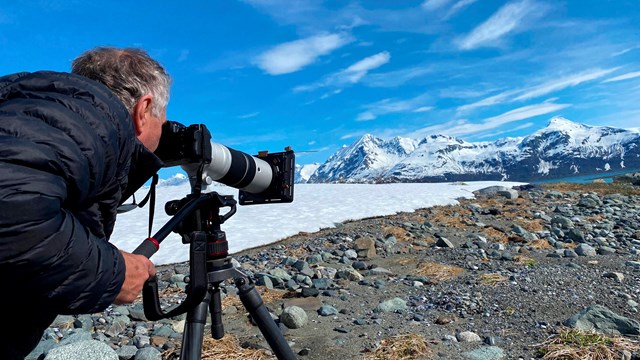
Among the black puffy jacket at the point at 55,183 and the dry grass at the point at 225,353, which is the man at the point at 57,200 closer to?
the black puffy jacket at the point at 55,183

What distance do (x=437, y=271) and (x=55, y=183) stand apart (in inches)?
269

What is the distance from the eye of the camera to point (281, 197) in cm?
362

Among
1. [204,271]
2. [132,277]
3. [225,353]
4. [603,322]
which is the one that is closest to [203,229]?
[204,271]

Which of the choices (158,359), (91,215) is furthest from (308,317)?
(91,215)

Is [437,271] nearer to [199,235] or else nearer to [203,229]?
[203,229]

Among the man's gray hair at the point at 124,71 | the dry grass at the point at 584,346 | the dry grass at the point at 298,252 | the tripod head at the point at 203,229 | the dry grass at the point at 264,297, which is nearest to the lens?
the man's gray hair at the point at 124,71

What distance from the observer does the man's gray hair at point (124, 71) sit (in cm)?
207

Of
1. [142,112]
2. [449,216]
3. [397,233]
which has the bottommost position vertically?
[397,233]

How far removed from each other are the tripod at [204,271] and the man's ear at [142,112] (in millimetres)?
576

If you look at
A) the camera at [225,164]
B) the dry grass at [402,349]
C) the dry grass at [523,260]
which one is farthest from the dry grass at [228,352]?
the dry grass at [523,260]

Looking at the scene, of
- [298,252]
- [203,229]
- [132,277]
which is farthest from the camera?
[298,252]

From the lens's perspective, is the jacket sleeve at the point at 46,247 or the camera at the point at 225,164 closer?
the jacket sleeve at the point at 46,247

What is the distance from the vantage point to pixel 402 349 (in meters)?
4.20

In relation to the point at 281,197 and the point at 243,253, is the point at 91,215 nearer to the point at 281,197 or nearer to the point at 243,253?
the point at 281,197
